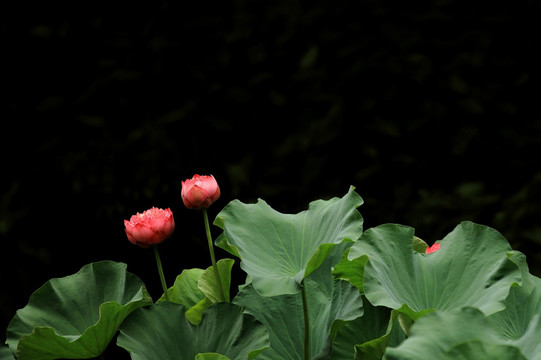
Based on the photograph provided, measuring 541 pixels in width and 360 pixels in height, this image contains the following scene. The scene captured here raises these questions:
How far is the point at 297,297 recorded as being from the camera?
0.79 metres

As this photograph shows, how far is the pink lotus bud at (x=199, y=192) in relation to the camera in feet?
2.81

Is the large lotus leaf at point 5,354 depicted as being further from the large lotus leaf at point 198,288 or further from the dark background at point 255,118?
the dark background at point 255,118

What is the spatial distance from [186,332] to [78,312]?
15cm

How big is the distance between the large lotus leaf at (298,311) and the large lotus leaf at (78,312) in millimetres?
118

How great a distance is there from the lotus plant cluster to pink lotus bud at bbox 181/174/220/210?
0.03m

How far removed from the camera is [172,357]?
0.72 meters

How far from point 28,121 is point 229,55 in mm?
568

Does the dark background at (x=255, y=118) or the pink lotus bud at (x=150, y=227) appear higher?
the pink lotus bud at (x=150, y=227)

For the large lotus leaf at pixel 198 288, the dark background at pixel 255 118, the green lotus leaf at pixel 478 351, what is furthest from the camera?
the dark background at pixel 255 118

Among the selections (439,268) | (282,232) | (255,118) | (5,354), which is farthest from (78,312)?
(255,118)

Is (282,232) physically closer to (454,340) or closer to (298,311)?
(298,311)

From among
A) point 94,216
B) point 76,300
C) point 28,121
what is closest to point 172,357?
point 76,300

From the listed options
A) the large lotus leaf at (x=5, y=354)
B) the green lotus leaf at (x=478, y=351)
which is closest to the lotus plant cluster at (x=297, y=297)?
the large lotus leaf at (x=5, y=354)

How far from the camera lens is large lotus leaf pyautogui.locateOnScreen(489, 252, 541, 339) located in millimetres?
689
